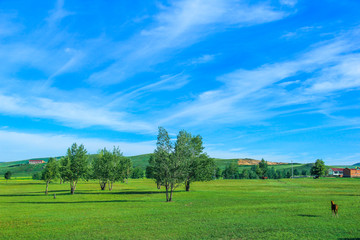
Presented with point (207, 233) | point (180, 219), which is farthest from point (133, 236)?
point (180, 219)

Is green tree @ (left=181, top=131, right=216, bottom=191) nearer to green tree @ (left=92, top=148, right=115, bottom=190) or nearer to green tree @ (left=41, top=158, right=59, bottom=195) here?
green tree @ (left=92, top=148, right=115, bottom=190)

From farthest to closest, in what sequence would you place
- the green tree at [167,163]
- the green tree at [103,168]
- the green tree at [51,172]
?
the green tree at [103,168], the green tree at [51,172], the green tree at [167,163]

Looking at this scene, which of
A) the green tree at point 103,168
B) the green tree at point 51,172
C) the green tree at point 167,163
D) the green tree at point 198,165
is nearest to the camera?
the green tree at point 167,163

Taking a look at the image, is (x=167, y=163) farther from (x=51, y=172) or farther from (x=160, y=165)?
(x=51, y=172)

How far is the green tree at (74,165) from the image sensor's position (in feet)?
248

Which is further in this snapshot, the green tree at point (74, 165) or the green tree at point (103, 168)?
the green tree at point (103, 168)

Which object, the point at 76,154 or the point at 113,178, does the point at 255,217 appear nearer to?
the point at 76,154

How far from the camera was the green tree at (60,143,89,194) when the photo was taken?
7569 cm

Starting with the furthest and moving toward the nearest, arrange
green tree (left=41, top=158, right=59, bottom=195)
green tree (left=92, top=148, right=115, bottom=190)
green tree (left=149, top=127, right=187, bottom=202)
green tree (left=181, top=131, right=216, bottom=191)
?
green tree (left=92, top=148, right=115, bottom=190) < green tree (left=181, top=131, right=216, bottom=191) < green tree (left=41, top=158, right=59, bottom=195) < green tree (left=149, top=127, right=187, bottom=202)

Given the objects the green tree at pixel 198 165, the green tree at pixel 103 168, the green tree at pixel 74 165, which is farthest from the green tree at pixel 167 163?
the green tree at pixel 103 168

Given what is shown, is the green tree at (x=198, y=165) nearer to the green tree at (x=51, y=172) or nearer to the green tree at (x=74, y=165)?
the green tree at (x=74, y=165)

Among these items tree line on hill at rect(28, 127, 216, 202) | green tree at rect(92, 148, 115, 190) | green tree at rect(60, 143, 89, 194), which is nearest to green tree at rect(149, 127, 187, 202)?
tree line on hill at rect(28, 127, 216, 202)

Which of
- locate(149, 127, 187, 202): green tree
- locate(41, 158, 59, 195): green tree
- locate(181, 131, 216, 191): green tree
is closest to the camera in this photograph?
locate(149, 127, 187, 202): green tree

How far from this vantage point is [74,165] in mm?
77625
